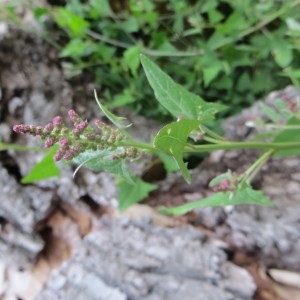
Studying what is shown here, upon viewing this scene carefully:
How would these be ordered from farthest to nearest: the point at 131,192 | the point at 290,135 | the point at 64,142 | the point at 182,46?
the point at 182,46
the point at 131,192
the point at 290,135
the point at 64,142

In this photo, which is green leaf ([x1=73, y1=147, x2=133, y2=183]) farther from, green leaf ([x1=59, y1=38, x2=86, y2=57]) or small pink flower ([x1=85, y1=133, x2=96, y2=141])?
green leaf ([x1=59, y1=38, x2=86, y2=57])

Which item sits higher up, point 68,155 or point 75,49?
point 68,155

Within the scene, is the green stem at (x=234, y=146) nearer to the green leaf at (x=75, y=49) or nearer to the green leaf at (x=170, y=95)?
the green leaf at (x=170, y=95)

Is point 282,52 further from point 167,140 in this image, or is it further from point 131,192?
point 167,140

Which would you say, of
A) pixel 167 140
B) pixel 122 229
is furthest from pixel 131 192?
pixel 167 140

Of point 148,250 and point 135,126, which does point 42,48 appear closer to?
point 135,126

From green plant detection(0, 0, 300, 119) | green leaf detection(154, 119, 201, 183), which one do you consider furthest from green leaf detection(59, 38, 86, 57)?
green leaf detection(154, 119, 201, 183)
